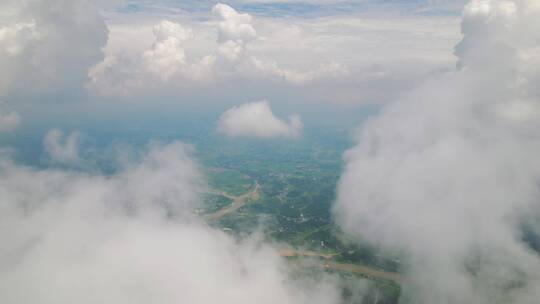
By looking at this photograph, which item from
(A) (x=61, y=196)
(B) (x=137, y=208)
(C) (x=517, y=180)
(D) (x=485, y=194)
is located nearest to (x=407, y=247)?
(D) (x=485, y=194)

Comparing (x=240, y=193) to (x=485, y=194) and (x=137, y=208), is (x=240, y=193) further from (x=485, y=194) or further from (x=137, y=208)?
(x=485, y=194)

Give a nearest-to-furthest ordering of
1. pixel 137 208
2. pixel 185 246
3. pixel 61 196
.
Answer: pixel 185 246
pixel 61 196
pixel 137 208

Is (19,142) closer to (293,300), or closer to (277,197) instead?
(277,197)

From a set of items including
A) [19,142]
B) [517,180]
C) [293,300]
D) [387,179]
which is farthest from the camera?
[19,142]

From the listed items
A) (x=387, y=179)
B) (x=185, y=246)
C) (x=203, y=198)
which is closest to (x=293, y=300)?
(x=185, y=246)

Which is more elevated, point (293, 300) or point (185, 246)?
point (185, 246)

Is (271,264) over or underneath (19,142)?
underneath

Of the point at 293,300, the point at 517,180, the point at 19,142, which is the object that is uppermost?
the point at 517,180

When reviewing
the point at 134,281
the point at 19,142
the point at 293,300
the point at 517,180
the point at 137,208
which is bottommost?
the point at 134,281

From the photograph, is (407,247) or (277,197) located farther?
(277,197)
